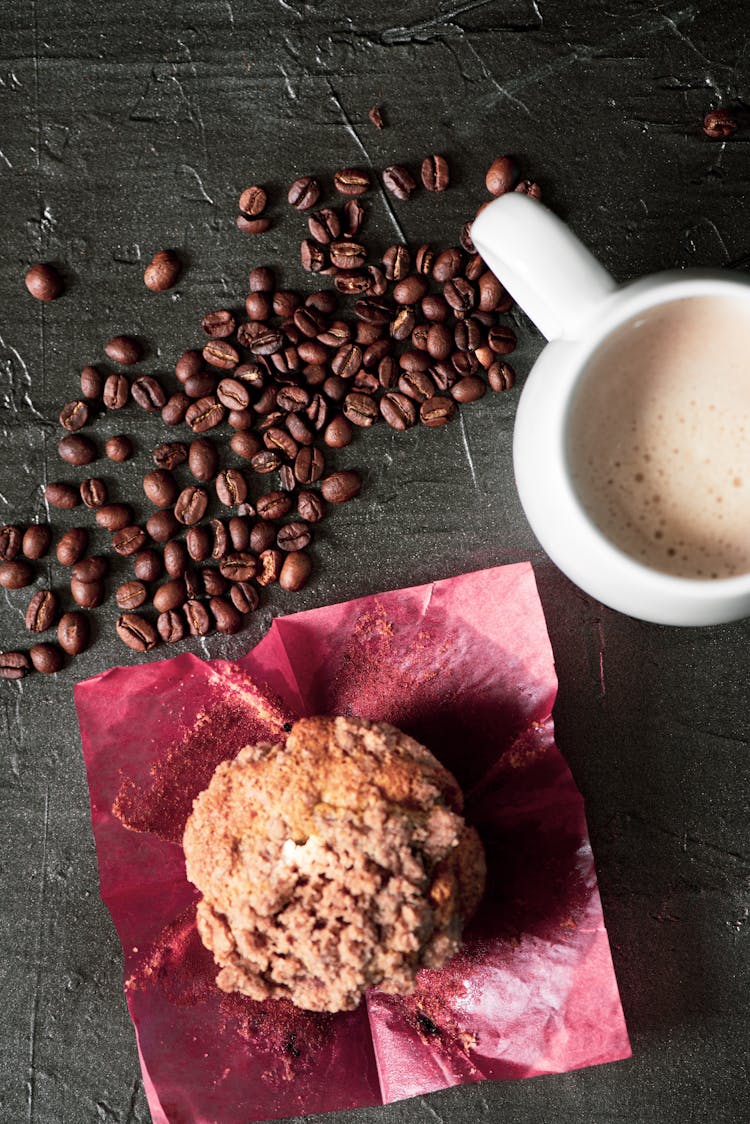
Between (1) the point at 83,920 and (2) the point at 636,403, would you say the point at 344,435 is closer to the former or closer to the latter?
(2) the point at 636,403

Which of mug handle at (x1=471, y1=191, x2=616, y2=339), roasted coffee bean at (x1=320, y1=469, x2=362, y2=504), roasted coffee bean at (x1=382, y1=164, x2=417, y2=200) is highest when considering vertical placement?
mug handle at (x1=471, y1=191, x2=616, y2=339)

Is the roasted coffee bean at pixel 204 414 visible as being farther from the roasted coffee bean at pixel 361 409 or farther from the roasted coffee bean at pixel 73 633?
the roasted coffee bean at pixel 73 633

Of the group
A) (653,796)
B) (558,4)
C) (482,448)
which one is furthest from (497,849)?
(558,4)

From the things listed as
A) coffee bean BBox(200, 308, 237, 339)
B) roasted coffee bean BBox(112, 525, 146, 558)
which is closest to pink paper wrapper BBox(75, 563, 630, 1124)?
roasted coffee bean BBox(112, 525, 146, 558)

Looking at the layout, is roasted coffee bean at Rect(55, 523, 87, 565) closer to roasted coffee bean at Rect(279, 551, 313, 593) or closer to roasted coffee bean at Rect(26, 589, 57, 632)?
roasted coffee bean at Rect(26, 589, 57, 632)

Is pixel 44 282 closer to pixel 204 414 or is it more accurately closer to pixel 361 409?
pixel 204 414
